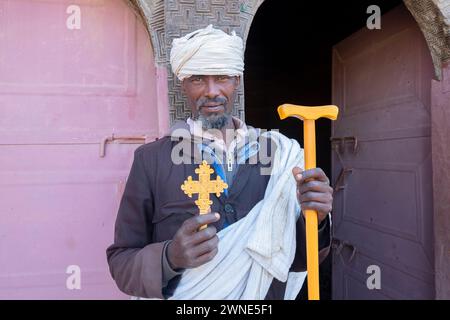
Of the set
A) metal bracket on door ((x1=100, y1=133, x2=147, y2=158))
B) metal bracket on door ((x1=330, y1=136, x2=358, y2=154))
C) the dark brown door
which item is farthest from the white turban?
metal bracket on door ((x1=330, y1=136, x2=358, y2=154))

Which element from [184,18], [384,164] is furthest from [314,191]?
[384,164]

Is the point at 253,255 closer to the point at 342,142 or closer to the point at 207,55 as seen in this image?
the point at 207,55

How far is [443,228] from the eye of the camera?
189 centimetres

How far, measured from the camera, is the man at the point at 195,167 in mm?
1229

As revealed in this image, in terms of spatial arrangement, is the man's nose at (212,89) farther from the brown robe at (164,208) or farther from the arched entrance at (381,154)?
the arched entrance at (381,154)

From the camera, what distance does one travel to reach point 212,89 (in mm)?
1284

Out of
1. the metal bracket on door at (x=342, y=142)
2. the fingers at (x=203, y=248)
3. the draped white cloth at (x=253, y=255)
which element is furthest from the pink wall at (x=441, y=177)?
the fingers at (x=203, y=248)

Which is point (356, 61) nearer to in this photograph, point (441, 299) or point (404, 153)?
point (404, 153)

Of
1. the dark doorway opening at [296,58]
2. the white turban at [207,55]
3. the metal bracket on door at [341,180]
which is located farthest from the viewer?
the dark doorway opening at [296,58]

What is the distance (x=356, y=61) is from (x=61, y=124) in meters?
2.10

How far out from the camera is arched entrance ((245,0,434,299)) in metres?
2.11

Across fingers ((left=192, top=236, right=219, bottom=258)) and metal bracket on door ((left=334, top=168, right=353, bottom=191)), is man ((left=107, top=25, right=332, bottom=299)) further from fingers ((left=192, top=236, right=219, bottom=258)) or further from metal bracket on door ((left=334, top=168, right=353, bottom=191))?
metal bracket on door ((left=334, top=168, right=353, bottom=191))

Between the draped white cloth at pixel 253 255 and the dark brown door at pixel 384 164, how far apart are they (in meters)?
1.30
